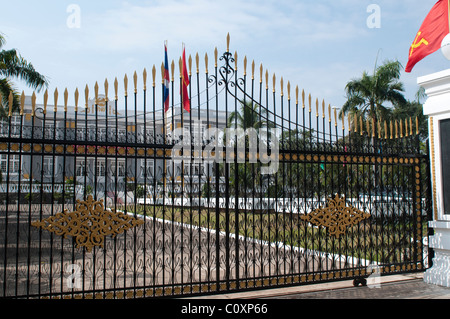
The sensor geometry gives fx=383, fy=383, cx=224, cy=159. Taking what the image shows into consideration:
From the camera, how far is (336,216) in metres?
5.78

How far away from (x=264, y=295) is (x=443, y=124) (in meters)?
3.79

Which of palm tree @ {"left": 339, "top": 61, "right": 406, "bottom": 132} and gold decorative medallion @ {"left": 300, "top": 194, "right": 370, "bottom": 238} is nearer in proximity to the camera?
gold decorative medallion @ {"left": 300, "top": 194, "right": 370, "bottom": 238}

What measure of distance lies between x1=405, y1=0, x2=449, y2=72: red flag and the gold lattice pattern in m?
5.13

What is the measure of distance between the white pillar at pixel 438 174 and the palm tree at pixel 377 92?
10532mm

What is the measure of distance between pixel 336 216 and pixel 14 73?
11.5 meters

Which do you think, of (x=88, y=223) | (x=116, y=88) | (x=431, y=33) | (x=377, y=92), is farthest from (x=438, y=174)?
(x=377, y=92)

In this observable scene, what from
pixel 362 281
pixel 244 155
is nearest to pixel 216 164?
pixel 244 155

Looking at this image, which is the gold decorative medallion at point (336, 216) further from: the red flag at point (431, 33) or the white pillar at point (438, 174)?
the red flag at point (431, 33)

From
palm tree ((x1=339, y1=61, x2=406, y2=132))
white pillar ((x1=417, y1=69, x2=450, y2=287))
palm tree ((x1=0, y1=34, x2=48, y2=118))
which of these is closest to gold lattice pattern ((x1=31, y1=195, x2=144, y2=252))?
white pillar ((x1=417, y1=69, x2=450, y2=287))

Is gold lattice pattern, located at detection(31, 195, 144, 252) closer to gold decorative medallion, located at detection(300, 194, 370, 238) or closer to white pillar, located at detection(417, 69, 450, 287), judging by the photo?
gold decorative medallion, located at detection(300, 194, 370, 238)

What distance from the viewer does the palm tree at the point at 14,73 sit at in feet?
38.8

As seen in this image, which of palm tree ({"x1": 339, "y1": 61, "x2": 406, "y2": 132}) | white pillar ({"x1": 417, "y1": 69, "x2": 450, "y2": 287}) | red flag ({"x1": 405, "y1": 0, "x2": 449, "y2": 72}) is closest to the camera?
white pillar ({"x1": 417, "y1": 69, "x2": 450, "y2": 287})

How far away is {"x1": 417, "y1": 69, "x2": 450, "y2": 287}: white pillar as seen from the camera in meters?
5.81
